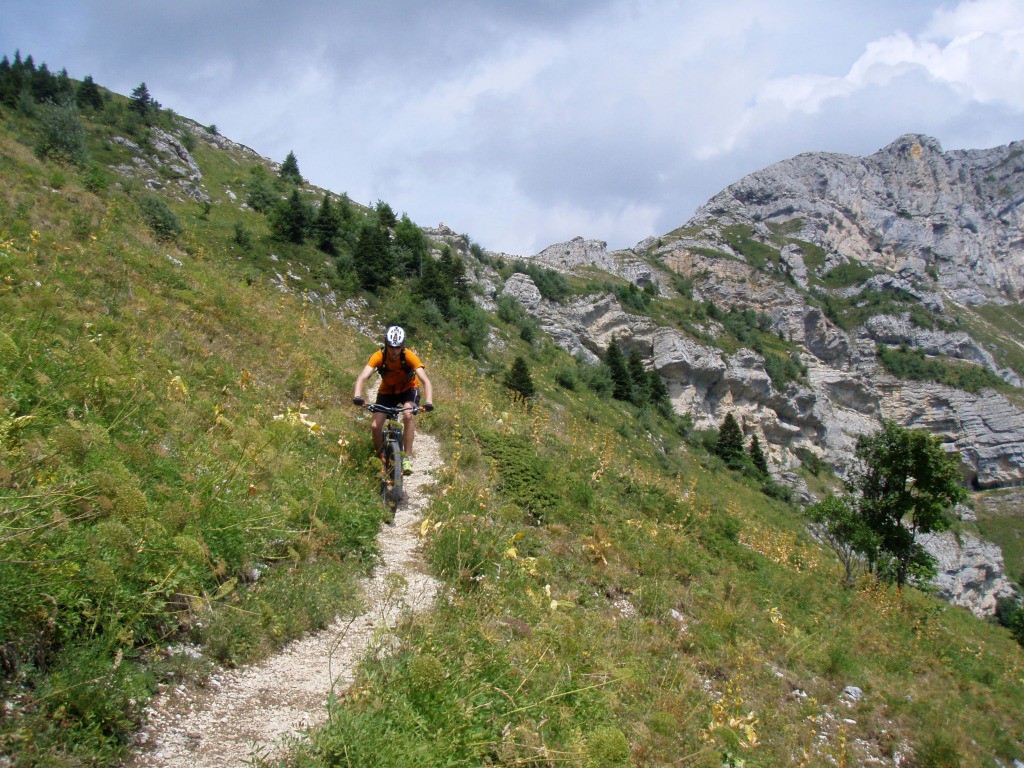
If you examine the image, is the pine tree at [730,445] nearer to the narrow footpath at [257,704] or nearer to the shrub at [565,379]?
the shrub at [565,379]

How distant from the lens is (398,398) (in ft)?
24.3

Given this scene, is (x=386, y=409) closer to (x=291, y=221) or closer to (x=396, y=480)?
(x=396, y=480)

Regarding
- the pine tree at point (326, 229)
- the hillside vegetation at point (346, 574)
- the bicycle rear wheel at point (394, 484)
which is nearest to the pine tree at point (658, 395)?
the pine tree at point (326, 229)

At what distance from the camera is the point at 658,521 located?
384 inches

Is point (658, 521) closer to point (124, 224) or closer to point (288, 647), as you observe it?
point (288, 647)

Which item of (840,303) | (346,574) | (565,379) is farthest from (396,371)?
(840,303)

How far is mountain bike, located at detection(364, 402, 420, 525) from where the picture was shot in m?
6.61

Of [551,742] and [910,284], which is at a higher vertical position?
[910,284]

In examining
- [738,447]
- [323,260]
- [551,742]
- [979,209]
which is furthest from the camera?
[979,209]

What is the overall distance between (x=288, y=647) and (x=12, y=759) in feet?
5.45

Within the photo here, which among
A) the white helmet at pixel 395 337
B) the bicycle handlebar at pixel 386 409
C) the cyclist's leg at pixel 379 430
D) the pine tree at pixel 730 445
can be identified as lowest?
the pine tree at pixel 730 445

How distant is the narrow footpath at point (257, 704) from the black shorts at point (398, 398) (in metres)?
3.28

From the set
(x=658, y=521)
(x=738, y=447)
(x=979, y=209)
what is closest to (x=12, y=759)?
(x=658, y=521)

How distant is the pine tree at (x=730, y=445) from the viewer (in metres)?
49.3
